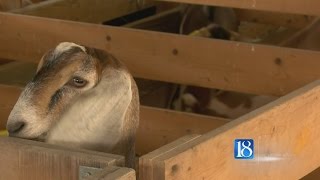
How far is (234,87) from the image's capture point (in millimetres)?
2711

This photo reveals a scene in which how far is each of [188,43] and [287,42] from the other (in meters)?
0.92

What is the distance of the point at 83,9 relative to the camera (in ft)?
11.9

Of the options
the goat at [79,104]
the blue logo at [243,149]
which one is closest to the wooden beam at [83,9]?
the goat at [79,104]

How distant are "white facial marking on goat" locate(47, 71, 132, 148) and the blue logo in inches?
10.7

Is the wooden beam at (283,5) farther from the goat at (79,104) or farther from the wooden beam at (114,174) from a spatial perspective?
the wooden beam at (114,174)

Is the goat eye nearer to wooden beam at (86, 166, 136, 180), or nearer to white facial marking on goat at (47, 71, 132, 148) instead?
white facial marking on goat at (47, 71, 132, 148)

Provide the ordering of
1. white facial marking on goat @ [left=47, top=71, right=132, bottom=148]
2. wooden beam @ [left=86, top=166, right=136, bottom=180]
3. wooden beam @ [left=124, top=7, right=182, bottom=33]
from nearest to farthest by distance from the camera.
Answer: wooden beam @ [left=86, top=166, right=136, bottom=180]
white facial marking on goat @ [left=47, top=71, right=132, bottom=148]
wooden beam @ [left=124, top=7, right=182, bottom=33]

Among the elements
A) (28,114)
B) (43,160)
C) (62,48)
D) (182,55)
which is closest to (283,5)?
(182,55)

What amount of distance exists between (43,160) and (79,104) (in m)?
0.34

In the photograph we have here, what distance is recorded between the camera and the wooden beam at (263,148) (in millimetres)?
1290

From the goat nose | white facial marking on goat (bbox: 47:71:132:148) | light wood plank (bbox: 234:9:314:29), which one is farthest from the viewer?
light wood plank (bbox: 234:9:314:29)

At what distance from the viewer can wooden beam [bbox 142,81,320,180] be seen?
1.29 meters

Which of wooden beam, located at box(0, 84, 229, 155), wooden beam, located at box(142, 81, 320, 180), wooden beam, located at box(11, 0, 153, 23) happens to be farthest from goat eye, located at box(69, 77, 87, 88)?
wooden beam, located at box(11, 0, 153, 23)

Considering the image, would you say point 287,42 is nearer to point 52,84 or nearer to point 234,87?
point 234,87
